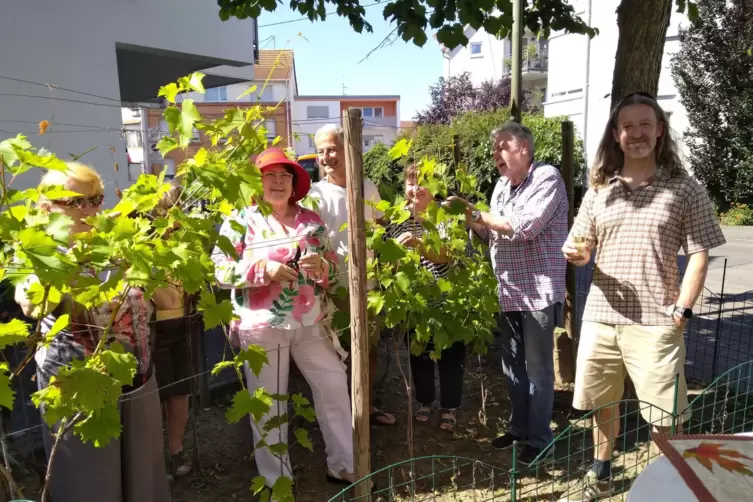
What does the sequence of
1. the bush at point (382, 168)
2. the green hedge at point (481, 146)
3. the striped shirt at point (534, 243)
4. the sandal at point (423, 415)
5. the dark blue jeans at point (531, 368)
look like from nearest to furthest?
the striped shirt at point (534, 243)
the dark blue jeans at point (531, 368)
the sandal at point (423, 415)
the bush at point (382, 168)
the green hedge at point (481, 146)

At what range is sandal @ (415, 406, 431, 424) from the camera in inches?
135

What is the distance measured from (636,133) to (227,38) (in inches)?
303

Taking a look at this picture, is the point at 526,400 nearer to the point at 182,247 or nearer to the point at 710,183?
the point at 182,247

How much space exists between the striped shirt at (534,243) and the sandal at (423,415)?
0.96m

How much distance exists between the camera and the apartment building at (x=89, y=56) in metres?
5.25

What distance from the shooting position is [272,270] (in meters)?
2.30

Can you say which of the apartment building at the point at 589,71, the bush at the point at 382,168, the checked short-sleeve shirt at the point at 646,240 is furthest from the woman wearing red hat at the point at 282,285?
the apartment building at the point at 589,71

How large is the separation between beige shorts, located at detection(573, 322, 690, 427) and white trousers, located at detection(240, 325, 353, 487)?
1079 millimetres

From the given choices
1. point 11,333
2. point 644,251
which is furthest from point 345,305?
point 11,333

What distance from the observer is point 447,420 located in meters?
3.37

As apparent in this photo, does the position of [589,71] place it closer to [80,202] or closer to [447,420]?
[447,420]

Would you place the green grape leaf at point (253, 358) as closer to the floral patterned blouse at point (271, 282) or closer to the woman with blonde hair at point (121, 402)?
the woman with blonde hair at point (121, 402)

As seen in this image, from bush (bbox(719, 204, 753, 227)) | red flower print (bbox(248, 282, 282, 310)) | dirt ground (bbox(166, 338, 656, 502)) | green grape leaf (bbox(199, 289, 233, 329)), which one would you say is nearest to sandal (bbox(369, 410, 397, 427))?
dirt ground (bbox(166, 338, 656, 502))

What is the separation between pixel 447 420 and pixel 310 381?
1062mm
